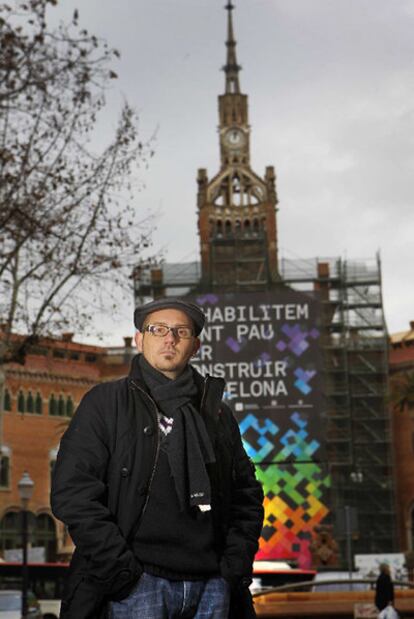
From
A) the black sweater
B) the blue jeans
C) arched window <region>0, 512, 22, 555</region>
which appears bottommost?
the blue jeans

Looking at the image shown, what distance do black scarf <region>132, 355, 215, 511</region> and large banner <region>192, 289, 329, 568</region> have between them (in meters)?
55.7

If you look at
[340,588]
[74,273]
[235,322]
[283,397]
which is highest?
[235,322]

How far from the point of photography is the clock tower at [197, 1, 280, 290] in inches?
2726

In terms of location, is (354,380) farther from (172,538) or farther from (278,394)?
(172,538)

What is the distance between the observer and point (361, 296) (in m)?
66.4

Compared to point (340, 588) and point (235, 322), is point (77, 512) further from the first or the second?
point (235, 322)

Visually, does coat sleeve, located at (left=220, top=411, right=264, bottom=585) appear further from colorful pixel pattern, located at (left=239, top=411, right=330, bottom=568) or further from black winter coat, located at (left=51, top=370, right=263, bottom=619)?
colorful pixel pattern, located at (left=239, top=411, right=330, bottom=568)

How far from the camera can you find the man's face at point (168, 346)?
12.9ft

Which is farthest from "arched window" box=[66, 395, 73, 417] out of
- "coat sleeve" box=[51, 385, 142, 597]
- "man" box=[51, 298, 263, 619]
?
"coat sleeve" box=[51, 385, 142, 597]

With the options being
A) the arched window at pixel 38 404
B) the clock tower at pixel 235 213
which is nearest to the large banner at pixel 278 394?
the clock tower at pixel 235 213

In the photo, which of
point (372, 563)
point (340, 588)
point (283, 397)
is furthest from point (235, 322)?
point (340, 588)

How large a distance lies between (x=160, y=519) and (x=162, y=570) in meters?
0.15

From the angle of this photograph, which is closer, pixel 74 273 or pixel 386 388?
pixel 74 273

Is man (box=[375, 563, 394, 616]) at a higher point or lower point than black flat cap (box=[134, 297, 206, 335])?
lower
